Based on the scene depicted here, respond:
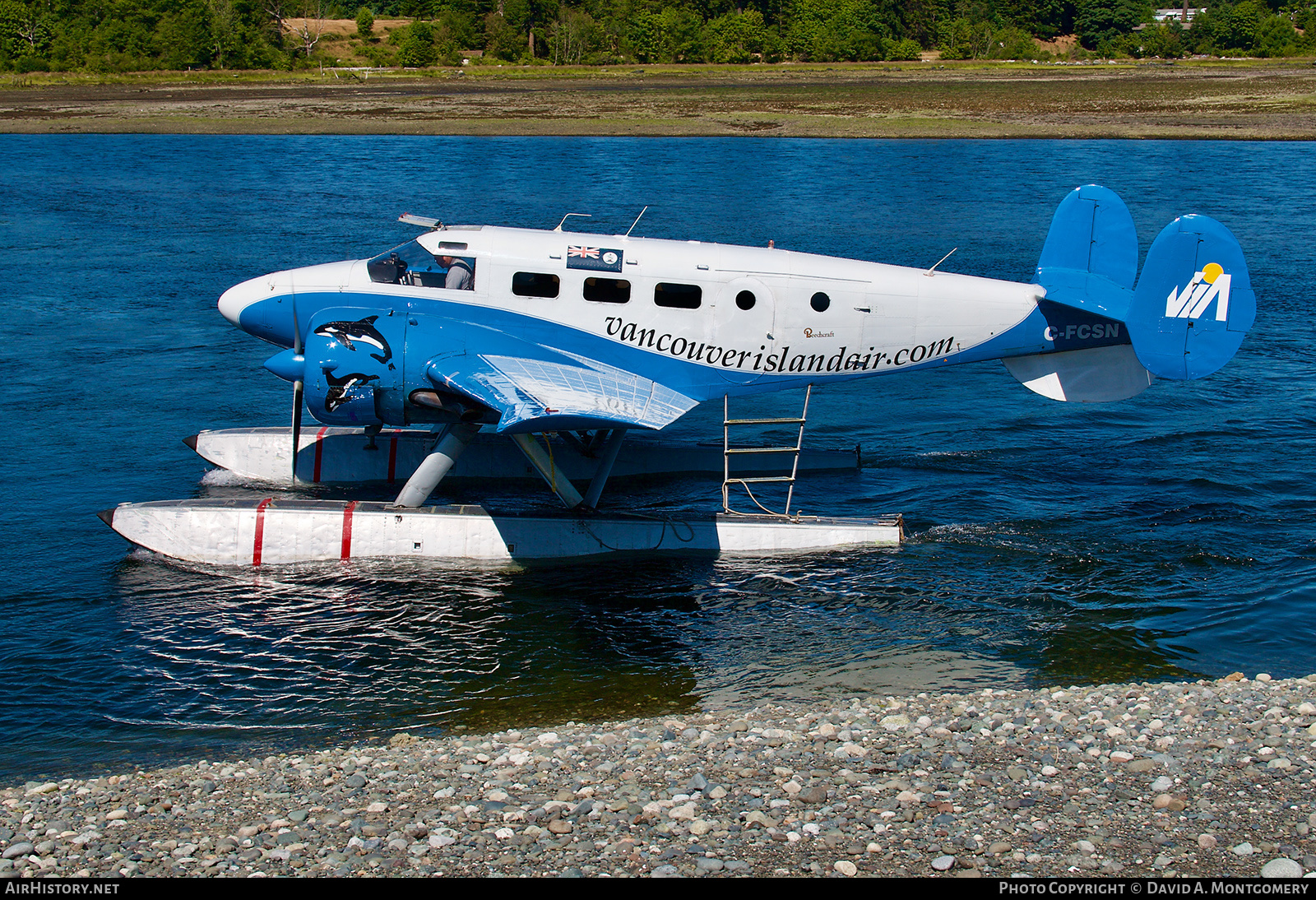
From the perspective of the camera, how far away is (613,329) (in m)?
17.8

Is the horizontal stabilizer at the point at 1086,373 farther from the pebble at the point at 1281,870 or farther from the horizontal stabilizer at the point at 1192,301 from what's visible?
the pebble at the point at 1281,870

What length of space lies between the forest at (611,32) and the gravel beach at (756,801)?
9198 cm

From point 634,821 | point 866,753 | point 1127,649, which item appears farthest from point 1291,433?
point 634,821

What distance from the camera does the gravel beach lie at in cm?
906

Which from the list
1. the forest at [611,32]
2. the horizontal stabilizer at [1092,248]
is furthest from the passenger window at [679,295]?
the forest at [611,32]

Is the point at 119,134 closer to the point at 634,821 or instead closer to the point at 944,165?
the point at 944,165

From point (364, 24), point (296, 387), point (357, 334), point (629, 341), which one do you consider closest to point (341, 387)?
point (357, 334)

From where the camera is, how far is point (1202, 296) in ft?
56.3

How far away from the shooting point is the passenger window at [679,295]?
1770 centimetres

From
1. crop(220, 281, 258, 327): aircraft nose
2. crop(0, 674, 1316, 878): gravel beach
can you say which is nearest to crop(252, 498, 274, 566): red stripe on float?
crop(220, 281, 258, 327): aircraft nose

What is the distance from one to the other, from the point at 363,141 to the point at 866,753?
56604mm

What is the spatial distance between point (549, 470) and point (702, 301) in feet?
11.9

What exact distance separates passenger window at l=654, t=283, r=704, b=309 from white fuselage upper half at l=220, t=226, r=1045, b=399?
18 millimetres

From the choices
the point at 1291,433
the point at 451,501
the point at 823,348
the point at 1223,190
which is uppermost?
the point at 1223,190
